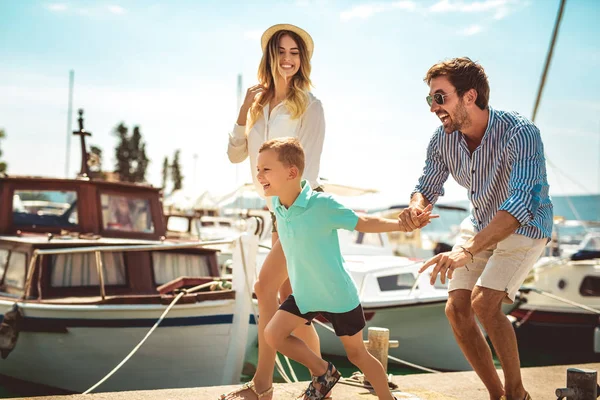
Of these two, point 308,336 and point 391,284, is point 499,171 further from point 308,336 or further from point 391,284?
point 391,284

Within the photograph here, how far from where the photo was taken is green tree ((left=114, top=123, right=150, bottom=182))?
6134 centimetres

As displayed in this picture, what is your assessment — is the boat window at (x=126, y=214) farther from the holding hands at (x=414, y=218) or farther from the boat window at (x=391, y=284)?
the holding hands at (x=414, y=218)

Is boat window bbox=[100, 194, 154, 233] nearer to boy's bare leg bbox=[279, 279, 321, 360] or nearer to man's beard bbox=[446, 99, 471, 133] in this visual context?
boy's bare leg bbox=[279, 279, 321, 360]

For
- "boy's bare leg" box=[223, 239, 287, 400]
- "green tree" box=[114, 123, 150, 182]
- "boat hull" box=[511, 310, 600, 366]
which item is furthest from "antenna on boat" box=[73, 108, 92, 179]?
"green tree" box=[114, 123, 150, 182]

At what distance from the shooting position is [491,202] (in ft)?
12.4

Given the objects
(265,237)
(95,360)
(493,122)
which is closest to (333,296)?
(493,122)

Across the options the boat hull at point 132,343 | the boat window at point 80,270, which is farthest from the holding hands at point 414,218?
the boat window at point 80,270

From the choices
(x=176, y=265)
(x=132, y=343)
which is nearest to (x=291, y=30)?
(x=132, y=343)

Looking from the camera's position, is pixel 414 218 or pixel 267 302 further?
pixel 267 302

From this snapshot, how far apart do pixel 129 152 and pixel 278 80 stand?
59692 millimetres

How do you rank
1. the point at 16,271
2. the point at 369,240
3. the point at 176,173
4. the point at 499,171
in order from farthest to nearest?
the point at 176,173, the point at 369,240, the point at 16,271, the point at 499,171

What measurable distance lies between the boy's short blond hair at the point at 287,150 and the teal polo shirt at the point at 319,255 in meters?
0.19

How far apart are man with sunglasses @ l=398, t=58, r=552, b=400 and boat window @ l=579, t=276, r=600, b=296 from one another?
38.6 ft

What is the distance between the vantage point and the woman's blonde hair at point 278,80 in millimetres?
4035
